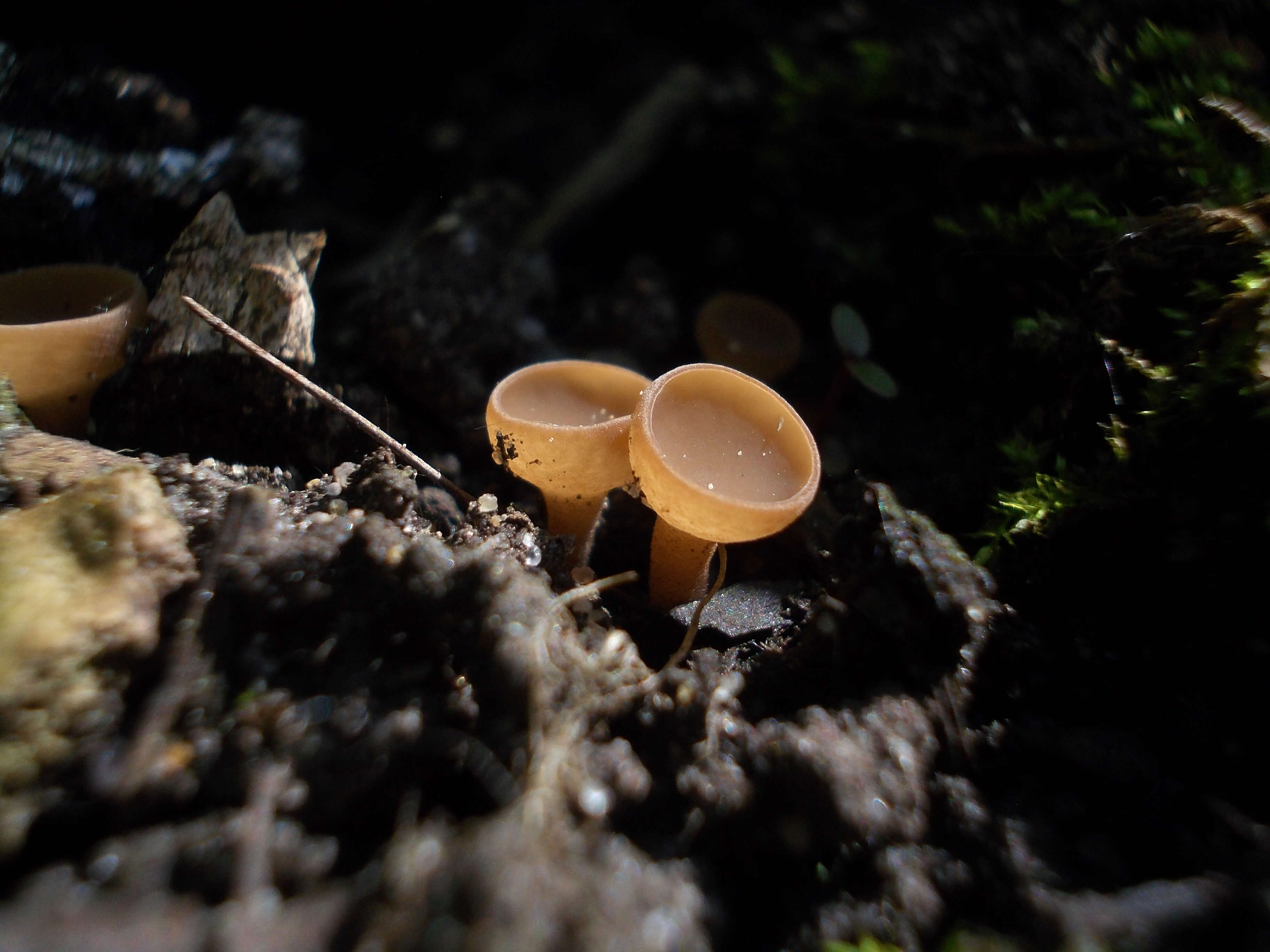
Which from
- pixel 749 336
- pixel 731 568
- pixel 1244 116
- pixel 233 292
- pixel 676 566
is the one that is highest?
pixel 1244 116

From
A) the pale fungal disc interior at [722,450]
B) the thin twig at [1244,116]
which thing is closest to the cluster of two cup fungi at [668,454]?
the pale fungal disc interior at [722,450]

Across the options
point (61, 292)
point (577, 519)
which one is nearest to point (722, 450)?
point (577, 519)

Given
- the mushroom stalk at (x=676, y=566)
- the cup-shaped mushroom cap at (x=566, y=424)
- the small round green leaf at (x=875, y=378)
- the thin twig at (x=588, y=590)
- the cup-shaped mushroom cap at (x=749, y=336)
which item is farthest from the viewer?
the cup-shaped mushroom cap at (x=749, y=336)

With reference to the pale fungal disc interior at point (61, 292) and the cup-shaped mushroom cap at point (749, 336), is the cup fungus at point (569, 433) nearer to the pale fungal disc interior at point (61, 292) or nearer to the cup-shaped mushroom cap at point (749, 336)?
the cup-shaped mushroom cap at point (749, 336)

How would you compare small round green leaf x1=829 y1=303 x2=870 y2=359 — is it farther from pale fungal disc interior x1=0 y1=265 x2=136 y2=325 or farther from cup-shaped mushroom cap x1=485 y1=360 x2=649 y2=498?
pale fungal disc interior x1=0 y1=265 x2=136 y2=325

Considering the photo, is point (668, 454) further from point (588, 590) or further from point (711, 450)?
point (588, 590)

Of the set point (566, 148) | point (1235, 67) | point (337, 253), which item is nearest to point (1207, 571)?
point (1235, 67)

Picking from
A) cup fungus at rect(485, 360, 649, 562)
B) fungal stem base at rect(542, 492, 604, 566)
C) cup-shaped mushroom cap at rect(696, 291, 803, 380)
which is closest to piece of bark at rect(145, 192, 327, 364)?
cup fungus at rect(485, 360, 649, 562)
